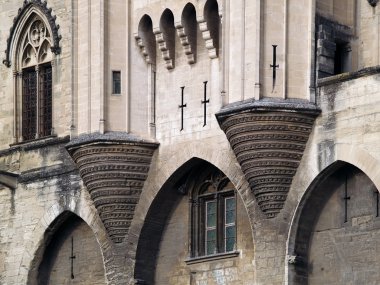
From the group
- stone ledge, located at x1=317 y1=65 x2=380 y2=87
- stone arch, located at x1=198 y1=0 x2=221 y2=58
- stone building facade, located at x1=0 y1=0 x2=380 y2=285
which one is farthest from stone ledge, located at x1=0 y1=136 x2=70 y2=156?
stone ledge, located at x1=317 y1=65 x2=380 y2=87

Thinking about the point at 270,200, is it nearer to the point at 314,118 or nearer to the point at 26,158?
the point at 314,118

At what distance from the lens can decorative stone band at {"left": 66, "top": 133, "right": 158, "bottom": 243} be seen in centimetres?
3709

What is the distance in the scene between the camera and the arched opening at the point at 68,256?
3862cm

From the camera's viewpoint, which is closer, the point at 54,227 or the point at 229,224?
the point at 229,224

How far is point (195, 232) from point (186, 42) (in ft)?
12.0

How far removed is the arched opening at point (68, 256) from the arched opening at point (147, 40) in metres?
3.70

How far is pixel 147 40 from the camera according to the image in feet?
124

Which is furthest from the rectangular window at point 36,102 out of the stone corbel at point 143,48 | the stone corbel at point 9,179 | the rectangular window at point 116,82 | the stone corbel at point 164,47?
the stone corbel at point 164,47

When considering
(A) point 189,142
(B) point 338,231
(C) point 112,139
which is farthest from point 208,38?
(B) point 338,231

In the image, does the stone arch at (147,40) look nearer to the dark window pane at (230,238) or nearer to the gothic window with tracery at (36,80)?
the gothic window with tracery at (36,80)

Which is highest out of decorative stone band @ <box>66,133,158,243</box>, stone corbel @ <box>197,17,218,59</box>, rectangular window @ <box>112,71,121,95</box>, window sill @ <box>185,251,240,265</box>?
stone corbel @ <box>197,17,218,59</box>

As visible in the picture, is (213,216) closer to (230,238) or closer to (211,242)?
(211,242)

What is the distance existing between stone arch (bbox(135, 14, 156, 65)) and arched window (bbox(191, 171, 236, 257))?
276 cm

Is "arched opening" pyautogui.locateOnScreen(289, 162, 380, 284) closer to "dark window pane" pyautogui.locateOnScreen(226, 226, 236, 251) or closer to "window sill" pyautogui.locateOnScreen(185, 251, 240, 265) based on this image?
"window sill" pyautogui.locateOnScreen(185, 251, 240, 265)
